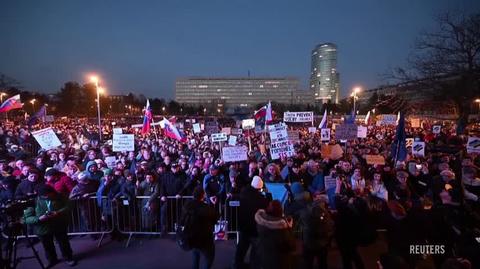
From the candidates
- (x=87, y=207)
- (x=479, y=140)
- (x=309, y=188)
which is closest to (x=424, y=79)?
(x=479, y=140)

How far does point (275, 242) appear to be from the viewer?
4.24 metres

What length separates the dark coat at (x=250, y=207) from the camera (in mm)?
5312

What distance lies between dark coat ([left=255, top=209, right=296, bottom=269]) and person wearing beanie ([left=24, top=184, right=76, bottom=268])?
3.88m

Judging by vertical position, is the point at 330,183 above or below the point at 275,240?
above

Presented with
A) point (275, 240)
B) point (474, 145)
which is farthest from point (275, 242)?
point (474, 145)

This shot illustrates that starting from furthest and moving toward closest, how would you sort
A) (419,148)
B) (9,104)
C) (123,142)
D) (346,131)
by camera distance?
(9,104) → (346,131) → (419,148) → (123,142)

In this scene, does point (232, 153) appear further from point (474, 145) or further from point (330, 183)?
Result: point (474, 145)

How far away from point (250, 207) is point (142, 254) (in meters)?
2.66

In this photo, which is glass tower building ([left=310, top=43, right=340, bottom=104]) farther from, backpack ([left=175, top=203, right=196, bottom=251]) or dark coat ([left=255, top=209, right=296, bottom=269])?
dark coat ([left=255, top=209, right=296, bottom=269])

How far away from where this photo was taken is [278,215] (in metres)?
4.32

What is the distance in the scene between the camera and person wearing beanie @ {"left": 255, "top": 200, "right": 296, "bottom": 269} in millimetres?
4234

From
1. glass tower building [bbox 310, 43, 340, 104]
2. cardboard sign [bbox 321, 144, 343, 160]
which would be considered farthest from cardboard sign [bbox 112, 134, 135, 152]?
glass tower building [bbox 310, 43, 340, 104]

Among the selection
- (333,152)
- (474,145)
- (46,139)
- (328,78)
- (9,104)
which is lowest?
(333,152)

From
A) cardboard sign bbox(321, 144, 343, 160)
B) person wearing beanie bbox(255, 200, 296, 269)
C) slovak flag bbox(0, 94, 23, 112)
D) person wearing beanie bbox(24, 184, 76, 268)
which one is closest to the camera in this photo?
person wearing beanie bbox(255, 200, 296, 269)
